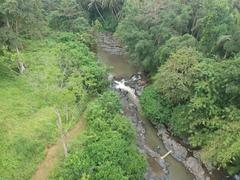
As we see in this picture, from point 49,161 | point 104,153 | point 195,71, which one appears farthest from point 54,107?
point 195,71

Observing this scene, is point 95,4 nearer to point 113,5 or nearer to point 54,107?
point 113,5

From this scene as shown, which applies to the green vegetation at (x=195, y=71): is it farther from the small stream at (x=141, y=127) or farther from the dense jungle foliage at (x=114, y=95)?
the small stream at (x=141, y=127)

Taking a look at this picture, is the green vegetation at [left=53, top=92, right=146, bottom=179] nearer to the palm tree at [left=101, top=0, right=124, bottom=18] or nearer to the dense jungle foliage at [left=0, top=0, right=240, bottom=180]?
the dense jungle foliage at [left=0, top=0, right=240, bottom=180]

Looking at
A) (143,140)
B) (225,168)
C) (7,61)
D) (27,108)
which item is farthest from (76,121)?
(225,168)

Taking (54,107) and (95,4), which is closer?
(54,107)

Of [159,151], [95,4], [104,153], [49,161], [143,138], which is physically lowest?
[143,138]

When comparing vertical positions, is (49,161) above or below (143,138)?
above

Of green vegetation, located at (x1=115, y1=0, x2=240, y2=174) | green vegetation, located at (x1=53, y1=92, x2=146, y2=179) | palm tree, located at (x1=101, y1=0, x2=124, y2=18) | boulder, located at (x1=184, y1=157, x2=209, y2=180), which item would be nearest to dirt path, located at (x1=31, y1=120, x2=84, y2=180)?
green vegetation, located at (x1=53, y1=92, x2=146, y2=179)
